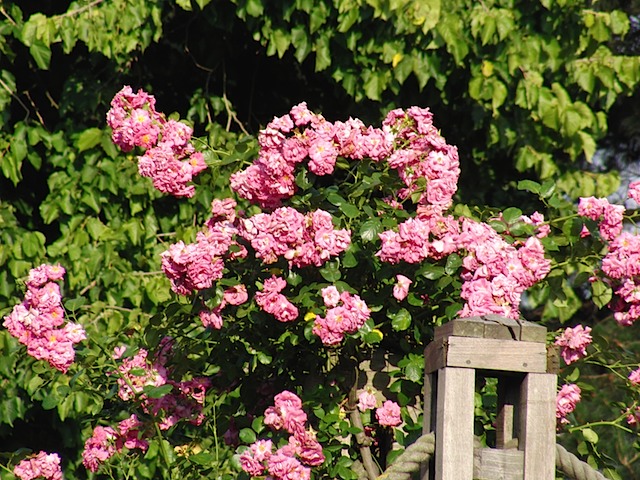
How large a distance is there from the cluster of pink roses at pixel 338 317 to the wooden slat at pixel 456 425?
37 cm

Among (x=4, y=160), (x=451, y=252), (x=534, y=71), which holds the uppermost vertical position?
(x=534, y=71)

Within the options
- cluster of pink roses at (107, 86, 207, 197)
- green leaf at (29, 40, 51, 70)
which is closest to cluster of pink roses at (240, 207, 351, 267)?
cluster of pink roses at (107, 86, 207, 197)

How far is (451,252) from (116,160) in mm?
2181

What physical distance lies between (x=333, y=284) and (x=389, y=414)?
340mm

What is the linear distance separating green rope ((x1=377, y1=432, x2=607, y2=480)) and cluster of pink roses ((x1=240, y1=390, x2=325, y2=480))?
1.03ft

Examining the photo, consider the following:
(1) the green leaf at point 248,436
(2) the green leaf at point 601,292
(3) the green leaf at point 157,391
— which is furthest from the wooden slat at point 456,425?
(3) the green leaf at point 157,391

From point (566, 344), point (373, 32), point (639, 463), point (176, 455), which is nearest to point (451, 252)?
point (566, 344)

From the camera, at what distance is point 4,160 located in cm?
419

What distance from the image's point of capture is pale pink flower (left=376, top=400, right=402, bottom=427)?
2.52m

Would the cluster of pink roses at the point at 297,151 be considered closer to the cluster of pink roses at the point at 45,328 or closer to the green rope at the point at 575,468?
the cluster of pink roses at the point at 45,328

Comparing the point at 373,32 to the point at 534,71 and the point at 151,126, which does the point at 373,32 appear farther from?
the point at 151,126

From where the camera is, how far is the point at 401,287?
2.47 m

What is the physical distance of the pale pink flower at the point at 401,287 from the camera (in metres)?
2.47

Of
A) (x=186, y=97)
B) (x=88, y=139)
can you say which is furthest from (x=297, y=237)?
(x=186, y=97)
